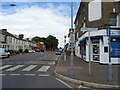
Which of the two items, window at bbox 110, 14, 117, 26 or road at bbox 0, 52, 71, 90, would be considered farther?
window at bbox 110, 14, 117, 26

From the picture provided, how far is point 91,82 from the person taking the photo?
807cm

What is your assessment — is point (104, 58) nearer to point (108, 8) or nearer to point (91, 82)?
point (108, 8)

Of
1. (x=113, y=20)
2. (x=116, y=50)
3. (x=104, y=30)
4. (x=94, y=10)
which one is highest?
(x=94, y=10)

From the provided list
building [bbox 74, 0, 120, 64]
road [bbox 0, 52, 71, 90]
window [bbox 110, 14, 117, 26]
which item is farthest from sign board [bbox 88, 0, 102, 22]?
road [bbox 0, 52, 71, 90]

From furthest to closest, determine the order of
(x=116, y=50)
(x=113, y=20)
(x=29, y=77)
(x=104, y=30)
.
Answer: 1. (x=113, y=20)
2. (x=104, y=30)
3. (x=116, y=50)
4. (x=29, y=77)

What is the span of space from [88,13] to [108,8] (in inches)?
116

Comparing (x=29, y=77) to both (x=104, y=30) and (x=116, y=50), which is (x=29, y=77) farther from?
(x=116, y=50)

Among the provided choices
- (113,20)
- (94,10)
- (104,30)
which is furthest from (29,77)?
(94,10)

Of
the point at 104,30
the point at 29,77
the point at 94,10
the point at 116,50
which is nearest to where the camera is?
the point at 29,77

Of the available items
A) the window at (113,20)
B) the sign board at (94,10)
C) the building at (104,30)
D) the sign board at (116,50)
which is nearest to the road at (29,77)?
the building at (104,30)

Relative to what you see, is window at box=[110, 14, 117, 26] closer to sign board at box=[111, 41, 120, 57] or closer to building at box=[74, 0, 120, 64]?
building at box=[74, 0, 120, 64]

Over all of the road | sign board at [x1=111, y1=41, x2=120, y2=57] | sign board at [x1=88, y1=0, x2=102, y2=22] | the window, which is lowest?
the road

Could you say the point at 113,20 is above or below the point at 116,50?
above

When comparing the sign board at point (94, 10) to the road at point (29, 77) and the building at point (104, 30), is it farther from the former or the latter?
the road at point (29, 77)
